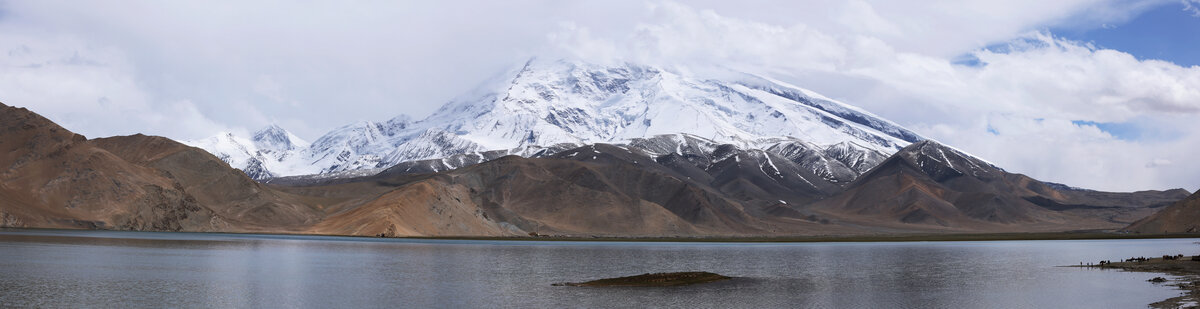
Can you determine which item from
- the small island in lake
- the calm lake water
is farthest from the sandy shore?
the small island in lake

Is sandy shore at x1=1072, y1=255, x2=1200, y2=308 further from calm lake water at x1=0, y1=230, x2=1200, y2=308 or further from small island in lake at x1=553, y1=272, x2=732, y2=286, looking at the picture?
small island in lake at x1=553, y1=272, x2=732, y2=286

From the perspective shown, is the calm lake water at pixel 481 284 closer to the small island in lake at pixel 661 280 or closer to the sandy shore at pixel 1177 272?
the sandy shore at pixel 1177 272

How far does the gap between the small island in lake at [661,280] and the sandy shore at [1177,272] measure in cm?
4026

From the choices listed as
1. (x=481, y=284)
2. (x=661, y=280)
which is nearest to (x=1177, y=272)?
(x=661, y=280)

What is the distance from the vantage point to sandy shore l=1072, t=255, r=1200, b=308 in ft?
232

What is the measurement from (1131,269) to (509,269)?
71.6m

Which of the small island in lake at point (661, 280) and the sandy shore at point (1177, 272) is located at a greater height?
the sandy shore at point (1177, 272)

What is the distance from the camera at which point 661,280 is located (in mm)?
96375

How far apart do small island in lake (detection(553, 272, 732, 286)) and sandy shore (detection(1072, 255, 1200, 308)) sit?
4026cm

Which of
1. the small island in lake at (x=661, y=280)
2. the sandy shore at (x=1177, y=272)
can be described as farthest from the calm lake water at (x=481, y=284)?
the small island in lake at (x=661, y=280)

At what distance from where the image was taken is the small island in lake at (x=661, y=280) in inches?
3669

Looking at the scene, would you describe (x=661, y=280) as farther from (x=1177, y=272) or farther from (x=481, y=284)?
(x=1177, y=272)

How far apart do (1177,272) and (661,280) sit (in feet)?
185

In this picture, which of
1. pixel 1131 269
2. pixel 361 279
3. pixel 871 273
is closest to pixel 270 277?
pixel 361 279
